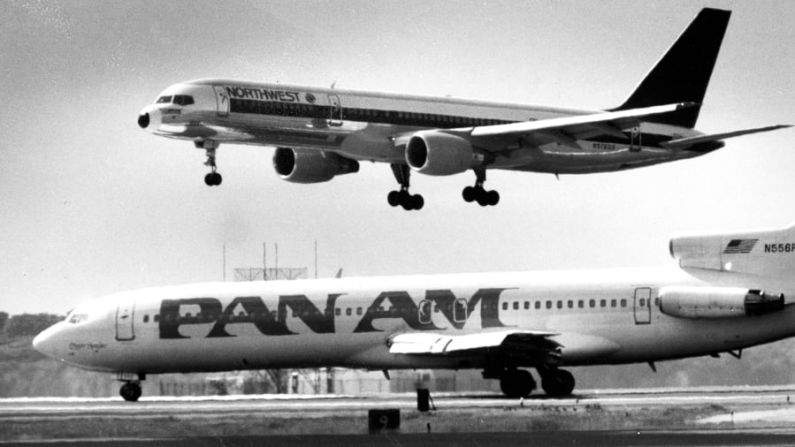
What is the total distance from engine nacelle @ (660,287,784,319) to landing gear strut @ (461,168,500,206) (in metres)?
6.98

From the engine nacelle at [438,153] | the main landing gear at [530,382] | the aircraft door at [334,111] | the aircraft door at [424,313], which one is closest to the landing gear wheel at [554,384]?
the main landing gear at [530,382]

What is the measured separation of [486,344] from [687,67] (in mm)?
13085

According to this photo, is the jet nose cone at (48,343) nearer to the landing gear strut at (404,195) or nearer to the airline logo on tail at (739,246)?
the landing gear strut at (404,195)

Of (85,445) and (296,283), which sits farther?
(296,283)

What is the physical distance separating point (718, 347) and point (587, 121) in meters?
9.51

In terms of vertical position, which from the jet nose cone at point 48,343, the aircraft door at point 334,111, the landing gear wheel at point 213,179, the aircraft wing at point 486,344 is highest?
the aircraft door at point 334,111

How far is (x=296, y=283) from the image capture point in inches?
2080

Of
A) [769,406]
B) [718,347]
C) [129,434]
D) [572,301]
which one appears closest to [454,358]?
[572,301]

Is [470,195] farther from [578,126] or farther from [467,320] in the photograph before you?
[467,320]

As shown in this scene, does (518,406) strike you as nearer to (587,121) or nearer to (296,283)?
(587,121)

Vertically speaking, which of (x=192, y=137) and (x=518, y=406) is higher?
(x=192, y=137)

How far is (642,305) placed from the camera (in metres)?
49.0

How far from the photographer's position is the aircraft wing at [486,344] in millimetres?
47500

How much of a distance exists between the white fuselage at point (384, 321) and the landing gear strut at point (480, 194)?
6.82m
